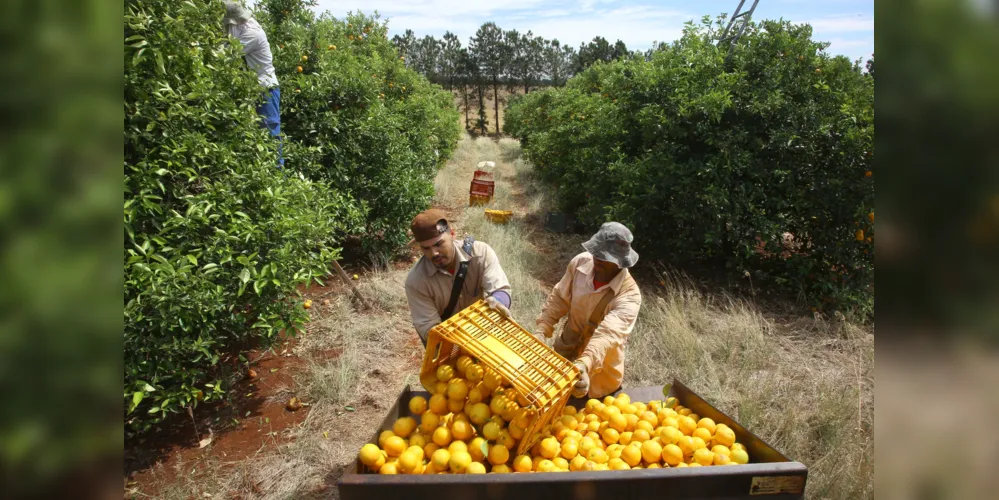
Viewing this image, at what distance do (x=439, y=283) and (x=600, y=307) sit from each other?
1194mm

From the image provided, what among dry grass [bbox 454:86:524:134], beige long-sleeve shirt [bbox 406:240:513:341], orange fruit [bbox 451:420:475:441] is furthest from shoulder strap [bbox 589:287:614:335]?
dry grass [bbox 454:86:524:134]

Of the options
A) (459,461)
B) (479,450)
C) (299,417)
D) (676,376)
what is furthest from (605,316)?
(299,417)

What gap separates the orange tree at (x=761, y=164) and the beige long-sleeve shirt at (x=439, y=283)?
4.05 meters

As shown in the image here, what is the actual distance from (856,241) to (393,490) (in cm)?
645

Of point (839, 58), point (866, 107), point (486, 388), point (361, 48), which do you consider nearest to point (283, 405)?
point (486, 388)

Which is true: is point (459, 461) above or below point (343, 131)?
below

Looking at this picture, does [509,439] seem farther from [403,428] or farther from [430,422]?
[403,428]

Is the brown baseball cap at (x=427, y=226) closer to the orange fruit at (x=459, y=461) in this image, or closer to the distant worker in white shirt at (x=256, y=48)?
the orange fruit at (x=459, y=461)

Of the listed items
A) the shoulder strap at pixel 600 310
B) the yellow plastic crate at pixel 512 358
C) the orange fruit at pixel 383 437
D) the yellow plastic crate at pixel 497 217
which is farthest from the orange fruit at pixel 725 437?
the yellow plastic crate at pixel 497 217

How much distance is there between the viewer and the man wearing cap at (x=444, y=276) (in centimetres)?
340

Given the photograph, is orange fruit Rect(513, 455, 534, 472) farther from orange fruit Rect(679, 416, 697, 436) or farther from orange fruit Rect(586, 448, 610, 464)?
orange fruit Rect(679, 416, 697, 436)

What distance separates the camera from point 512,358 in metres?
2.69

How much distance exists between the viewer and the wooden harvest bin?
233 centimetres
